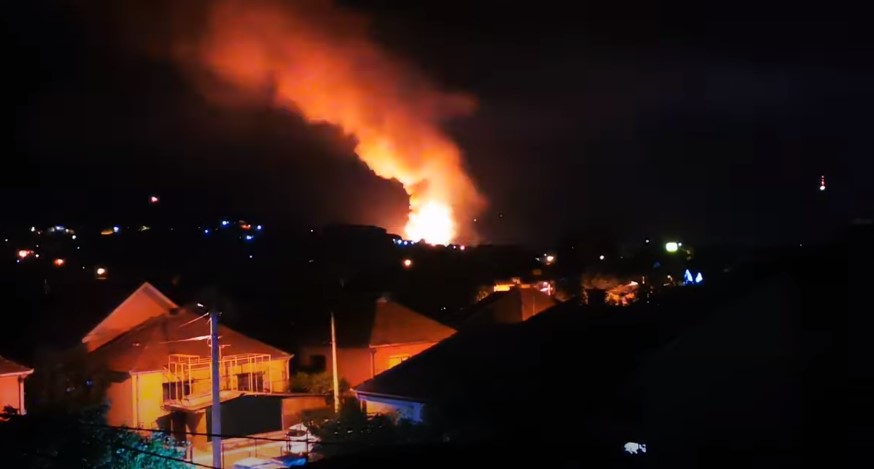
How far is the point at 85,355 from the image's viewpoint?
23.4m

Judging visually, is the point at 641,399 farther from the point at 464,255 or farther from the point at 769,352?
the point at 464,255

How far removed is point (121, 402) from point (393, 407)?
886cm

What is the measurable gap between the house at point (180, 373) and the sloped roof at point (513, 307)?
987 centimetres

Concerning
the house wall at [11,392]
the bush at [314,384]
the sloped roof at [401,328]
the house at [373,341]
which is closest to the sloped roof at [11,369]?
the house wall at [11,392]

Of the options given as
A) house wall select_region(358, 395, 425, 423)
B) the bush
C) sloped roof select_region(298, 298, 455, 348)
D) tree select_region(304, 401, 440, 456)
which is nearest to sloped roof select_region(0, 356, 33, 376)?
the bush

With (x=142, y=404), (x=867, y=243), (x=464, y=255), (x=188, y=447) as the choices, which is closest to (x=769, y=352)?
(x=867, y=243)

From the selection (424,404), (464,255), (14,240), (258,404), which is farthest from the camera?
(14,240)

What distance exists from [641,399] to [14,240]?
70.0 metres

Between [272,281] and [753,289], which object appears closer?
[753,289]

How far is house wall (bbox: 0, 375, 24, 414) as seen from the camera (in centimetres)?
2058

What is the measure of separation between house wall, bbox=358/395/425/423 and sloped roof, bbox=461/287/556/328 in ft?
47.1

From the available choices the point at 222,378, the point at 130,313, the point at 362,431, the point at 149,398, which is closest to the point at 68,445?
the point at 362,431

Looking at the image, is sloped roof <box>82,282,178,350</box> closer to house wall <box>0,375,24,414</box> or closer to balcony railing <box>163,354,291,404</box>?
balcony railing <box>163,354,291,404</box>

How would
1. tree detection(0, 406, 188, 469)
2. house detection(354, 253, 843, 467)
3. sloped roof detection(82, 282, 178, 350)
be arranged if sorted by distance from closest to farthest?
house detection(354, 253, 843, 467)
tree detection(0, 406, 188, 469)
sloped roof detection(82, 282, 178, 350)
